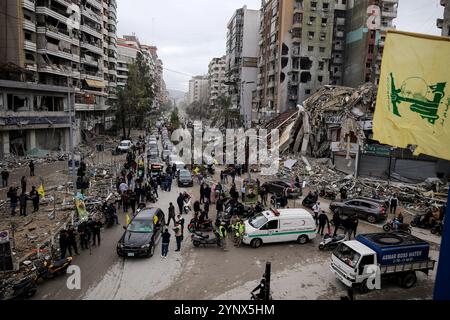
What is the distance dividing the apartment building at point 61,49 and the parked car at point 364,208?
978 inches

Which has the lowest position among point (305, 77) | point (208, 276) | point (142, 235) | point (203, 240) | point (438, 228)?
point (208, 276)

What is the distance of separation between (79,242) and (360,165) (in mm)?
24171

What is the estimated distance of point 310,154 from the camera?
130 ft

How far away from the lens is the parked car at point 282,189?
2411 cm

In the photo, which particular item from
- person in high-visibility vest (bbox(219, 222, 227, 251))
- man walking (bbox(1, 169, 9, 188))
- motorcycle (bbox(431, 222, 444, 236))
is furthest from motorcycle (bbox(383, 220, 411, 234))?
man walking (bbox(1, 169, 9, 188))

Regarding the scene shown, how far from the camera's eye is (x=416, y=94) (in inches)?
365

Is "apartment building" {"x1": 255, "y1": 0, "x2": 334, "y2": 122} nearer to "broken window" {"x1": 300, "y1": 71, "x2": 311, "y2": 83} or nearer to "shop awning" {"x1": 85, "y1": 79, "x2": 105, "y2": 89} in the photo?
"broken window" {"x1": 300, "y1": 71, "x2": 311, "y2": 83}

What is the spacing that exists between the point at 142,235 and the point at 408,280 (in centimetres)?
1024

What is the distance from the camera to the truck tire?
444 inches

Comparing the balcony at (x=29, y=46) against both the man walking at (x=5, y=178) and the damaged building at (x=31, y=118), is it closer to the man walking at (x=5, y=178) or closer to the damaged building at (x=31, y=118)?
the damaged building at (x=31, y=118)

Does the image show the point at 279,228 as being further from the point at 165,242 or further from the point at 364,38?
the point at 364,38

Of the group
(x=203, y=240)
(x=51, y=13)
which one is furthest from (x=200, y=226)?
(x=51, y=13)

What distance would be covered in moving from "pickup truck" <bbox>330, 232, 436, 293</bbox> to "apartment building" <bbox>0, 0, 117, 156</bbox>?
2716 centimetres

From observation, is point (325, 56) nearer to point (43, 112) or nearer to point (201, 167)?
point (201, 167)
